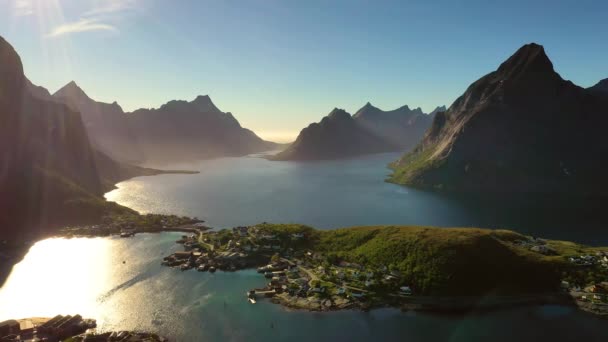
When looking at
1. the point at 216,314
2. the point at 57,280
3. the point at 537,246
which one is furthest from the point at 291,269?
the point at 537,246

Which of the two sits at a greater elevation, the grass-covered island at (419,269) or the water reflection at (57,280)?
the grass-covered island at (419,269)

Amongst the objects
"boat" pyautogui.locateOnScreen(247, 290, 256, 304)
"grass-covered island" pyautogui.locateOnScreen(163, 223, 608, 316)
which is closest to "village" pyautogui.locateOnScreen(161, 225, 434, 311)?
"boat" pyautogui.locateOnScreen(247, 290, 256, 304)

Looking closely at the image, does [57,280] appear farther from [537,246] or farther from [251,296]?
[537,246]

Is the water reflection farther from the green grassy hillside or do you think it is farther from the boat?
the green grassy hillside

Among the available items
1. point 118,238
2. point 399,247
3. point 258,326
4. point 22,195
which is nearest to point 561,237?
point 399,247

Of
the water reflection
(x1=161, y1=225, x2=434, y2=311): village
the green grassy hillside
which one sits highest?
the green grassy hillside

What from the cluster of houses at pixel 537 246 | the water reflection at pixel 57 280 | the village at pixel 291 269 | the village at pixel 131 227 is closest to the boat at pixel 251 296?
the village at pixel 291 269

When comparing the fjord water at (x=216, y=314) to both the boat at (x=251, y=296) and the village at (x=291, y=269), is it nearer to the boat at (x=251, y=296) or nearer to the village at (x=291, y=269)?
the boat at (x=251, y=296)

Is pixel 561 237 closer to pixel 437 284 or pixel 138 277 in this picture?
pixel 437 284
